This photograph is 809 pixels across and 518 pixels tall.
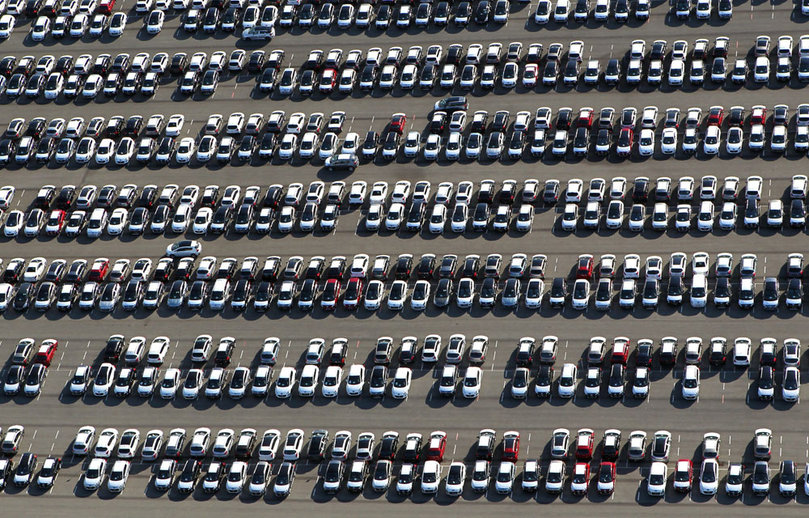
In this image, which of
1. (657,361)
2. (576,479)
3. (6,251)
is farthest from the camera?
(6,251)

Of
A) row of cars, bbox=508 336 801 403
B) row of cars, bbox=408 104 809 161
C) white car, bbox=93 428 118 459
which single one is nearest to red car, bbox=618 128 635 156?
row of cars, bbox=408 104 809 161

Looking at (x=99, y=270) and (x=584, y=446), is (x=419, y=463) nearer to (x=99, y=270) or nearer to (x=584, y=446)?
(x=584, y=446)

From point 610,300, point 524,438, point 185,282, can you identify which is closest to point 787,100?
point 610,300

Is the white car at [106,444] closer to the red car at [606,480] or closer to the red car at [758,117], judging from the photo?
the red car at [606,480]

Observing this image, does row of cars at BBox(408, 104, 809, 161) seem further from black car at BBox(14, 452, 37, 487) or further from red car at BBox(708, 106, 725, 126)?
black car at BBox(14, 452, 37, 487)

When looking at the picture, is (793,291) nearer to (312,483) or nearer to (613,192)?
(613,192)
